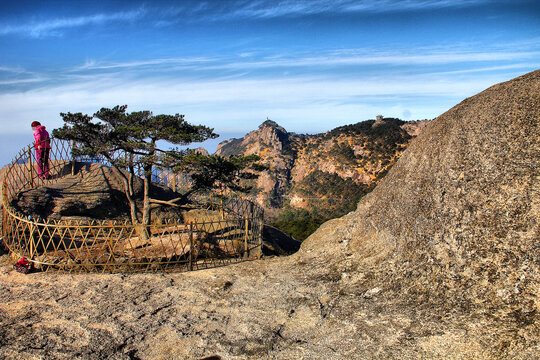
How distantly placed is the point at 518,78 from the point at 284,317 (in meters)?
7.89

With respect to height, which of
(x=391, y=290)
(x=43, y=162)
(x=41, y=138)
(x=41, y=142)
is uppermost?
(x=41, y=138)

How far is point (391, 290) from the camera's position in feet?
24.8

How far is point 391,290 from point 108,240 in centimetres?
899

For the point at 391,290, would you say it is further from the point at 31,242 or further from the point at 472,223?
the point at 31,242

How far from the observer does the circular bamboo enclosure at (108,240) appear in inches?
410

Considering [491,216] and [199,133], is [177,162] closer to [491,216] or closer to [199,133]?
[199,133]

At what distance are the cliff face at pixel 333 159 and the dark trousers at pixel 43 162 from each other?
47530 mm

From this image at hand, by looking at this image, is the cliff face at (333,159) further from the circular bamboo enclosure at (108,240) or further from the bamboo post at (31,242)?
the bamboo post at (31,242)

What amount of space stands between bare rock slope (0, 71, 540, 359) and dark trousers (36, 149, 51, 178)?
5697mm

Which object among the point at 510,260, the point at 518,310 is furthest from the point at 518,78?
the point at 518,310

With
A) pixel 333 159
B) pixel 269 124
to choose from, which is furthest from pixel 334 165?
pixel 269 124

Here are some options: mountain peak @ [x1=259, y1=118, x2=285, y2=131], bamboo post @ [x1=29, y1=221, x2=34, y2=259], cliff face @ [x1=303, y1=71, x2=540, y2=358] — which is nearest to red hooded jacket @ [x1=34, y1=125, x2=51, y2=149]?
bamboo post @ [x1=29, y1=221, x2=34, y2=259]

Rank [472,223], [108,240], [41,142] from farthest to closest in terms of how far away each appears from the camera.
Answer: [41,142]
[108,240]
[472,223]

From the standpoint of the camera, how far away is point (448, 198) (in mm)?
8094
